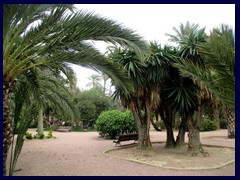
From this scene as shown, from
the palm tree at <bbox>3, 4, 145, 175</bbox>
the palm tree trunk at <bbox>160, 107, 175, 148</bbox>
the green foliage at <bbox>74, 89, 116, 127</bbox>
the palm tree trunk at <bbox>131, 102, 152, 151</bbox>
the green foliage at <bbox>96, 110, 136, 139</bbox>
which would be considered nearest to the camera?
the palm tree at <bbox>3, 4, 145, 175</bbox>

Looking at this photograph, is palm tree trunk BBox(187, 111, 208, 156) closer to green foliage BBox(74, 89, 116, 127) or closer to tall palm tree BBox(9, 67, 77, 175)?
tall palm tree BBox(9, 67, 77, 175)

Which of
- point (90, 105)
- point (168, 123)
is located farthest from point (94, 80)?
point (168, 123)

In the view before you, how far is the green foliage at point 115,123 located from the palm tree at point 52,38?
10374 mm

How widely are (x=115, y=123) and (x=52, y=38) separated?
1113 centimetres

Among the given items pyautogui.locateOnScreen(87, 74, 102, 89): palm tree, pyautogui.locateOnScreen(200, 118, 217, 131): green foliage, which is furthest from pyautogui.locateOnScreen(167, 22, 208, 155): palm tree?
pyautogui.locateOnScreen(87, 74, 102, 89): palm tree

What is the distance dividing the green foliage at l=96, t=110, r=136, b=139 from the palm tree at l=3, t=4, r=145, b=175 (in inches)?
408

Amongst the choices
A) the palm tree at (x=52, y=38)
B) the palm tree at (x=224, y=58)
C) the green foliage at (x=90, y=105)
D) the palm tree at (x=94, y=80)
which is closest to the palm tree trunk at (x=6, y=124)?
the palm tree at (x=52, y=38)

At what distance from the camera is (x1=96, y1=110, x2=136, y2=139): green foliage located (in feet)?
55.2

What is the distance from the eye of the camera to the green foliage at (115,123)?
55.2 ft

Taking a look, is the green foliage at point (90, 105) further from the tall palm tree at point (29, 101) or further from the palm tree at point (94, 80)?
the palm tree at point (94, 80)

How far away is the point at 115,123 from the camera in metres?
16.9

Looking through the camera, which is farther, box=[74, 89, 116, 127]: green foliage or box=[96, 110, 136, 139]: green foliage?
box=[74, 89, 116, 127]: green foliage
